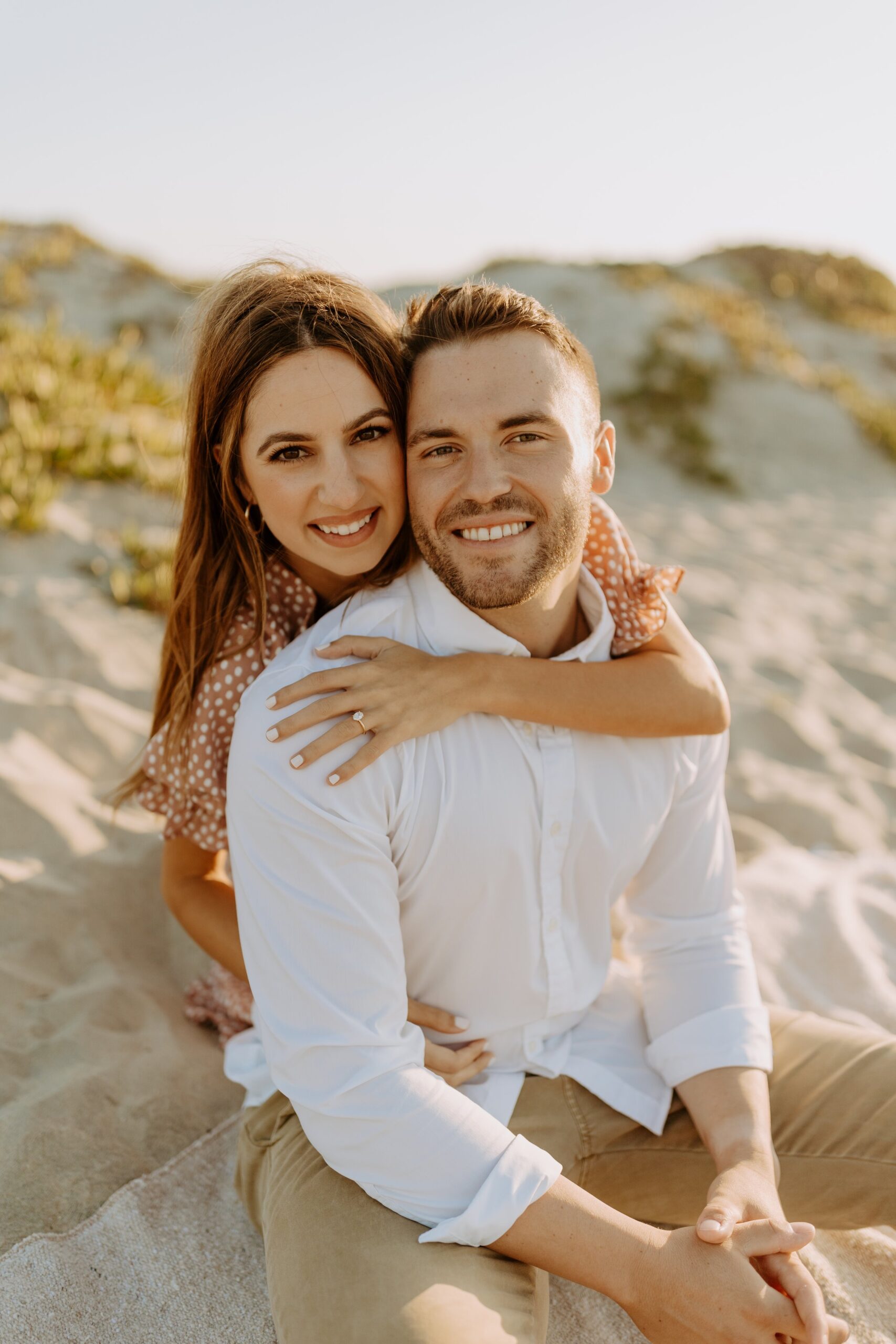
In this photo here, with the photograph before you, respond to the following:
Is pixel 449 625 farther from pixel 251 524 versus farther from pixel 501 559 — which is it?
pixel 251 524

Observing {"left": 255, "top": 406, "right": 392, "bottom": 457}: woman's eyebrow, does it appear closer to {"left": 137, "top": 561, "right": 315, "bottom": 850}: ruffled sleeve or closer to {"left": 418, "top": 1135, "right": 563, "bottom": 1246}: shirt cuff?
{"left": 137, "top": 561, "right": 315, "bottom": 850}: ruffled sleeve

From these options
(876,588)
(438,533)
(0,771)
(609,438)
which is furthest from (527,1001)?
(876,588)

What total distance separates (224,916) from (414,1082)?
81 centimetres

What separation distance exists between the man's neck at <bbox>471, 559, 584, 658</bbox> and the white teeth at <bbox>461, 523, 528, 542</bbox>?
0.53 ft

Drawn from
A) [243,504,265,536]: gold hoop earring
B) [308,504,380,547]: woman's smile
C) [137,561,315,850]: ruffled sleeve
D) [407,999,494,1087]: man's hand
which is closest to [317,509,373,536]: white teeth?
[308,504,380,547]: woman's smile

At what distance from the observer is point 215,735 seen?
7.92ft

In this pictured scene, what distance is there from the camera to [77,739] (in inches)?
151

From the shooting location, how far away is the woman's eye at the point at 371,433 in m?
2.29

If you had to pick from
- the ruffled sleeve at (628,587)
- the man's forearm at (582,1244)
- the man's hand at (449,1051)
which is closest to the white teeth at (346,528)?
the ruffled sleeve at (628,587)

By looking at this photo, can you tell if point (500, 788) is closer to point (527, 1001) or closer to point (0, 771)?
point (527, 1001)

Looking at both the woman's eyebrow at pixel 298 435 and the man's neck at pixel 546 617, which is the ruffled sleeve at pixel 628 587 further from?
the woman's eyebrow at pixel 298 435

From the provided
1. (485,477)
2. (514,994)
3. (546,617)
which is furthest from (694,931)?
(485,477)

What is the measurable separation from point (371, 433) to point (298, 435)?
0.18 metres

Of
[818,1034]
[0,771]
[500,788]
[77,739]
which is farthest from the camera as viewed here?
[77,739]
